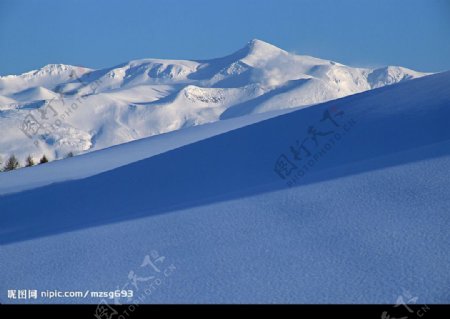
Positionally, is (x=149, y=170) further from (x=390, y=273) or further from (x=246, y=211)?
(x=390, y=273)

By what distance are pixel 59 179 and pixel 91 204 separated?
2941mm

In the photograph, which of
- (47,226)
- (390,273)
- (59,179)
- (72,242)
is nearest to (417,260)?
(390,273)

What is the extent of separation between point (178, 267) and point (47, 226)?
3.12 m

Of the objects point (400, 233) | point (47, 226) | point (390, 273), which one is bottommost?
point (390, 273)

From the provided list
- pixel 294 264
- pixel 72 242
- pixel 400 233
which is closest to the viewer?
pixel 294 264

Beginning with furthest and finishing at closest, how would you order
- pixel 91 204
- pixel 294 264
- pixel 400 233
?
pixel 91 204, pixel 400 233, pixel 294 264

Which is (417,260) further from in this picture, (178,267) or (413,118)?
(413,118)

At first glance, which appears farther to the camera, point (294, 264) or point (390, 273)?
point (294, 264)

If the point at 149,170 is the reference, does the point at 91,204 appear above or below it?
below

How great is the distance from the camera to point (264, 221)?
757 cm

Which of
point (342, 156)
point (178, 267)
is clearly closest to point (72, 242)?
point (178, 267)

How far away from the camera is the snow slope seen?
5859 mm

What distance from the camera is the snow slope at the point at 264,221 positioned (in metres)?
5.86

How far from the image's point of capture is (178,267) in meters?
6.42
